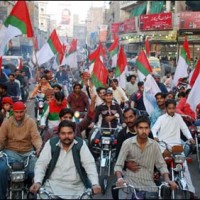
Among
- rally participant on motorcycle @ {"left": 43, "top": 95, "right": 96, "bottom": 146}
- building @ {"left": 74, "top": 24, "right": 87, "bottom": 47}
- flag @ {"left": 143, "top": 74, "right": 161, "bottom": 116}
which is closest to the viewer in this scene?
rally participant on motorcycle @ {"left": 43, "top": 95, "right": 96, "bottom": 146}

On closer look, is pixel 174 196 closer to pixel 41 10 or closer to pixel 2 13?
pixel 2 13

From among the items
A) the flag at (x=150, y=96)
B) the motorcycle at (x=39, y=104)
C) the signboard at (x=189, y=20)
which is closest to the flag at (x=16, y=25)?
the motorcycle at (x=39, y=104)

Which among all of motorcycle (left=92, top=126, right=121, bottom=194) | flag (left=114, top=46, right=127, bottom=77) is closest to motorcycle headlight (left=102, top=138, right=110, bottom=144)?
motorcycle (left=92, top=126, right=121, bottom=194)

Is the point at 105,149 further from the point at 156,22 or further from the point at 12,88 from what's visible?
the point at 156,22

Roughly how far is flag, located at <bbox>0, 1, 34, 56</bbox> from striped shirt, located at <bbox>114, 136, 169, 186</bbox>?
4355mm

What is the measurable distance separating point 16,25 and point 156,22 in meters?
27.4

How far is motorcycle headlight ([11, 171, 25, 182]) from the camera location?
4.84m

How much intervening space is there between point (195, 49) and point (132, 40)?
20021 millimetres

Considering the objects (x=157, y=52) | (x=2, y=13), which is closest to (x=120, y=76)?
(x=157, y=52)

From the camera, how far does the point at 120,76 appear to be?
13352 millimetres

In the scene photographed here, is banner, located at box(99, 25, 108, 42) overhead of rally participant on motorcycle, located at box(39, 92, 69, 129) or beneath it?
overhead

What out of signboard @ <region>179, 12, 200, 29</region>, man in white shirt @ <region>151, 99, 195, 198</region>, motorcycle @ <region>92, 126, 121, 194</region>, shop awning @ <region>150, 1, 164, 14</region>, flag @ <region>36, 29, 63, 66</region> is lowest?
motorcycle @ <region>92, 126, 121, 194</region>

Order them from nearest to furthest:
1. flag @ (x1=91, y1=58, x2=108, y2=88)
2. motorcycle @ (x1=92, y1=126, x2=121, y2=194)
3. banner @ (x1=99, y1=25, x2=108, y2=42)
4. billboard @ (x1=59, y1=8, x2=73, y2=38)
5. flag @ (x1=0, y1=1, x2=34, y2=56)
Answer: motorcycle @ (x1=92, y1=126, x2=121, y2=194) → flag @ (x1=0, y1=1, x2=34, y2=56) → flag @ (x1=91, y1=58, x2=108, y2=88) → billboard @ (x1=59, y1=8, x2=73, y2=38) → banner @ (x1=99, y1=25, x2=108, y2=42)

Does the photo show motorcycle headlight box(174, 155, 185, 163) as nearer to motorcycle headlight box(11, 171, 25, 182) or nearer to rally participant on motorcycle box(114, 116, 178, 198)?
rally participant on motorcycle box(114, 116, 178, 198)
